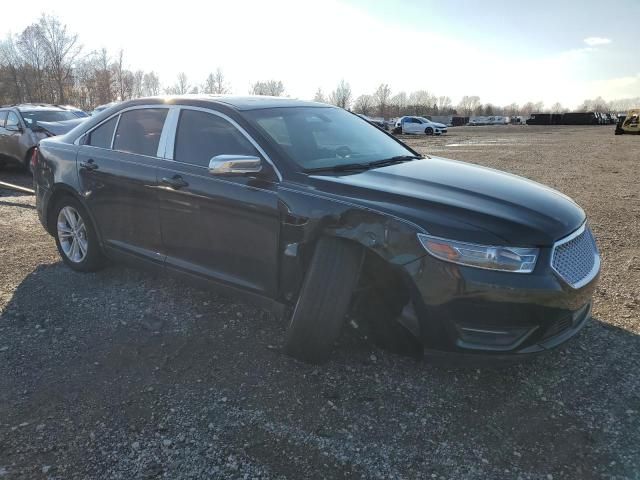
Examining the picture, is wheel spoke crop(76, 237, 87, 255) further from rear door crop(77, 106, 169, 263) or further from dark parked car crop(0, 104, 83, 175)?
dark parked car crop(0, 104, 83, 175)

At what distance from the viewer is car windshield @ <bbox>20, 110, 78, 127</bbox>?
11.3 m

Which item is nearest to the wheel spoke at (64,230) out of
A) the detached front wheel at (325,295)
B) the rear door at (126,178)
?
the rear door at (126,178)

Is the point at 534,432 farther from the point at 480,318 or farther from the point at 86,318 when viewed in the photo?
the point at 86,318

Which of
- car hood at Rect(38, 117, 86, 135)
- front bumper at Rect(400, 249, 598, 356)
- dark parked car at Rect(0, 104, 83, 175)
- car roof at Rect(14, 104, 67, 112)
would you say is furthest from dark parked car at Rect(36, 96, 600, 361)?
car roof at Rect(14, 104, 67, 112)

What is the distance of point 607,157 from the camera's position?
55.8 ft

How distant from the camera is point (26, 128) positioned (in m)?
11.1

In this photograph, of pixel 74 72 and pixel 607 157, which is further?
pixel 74 72

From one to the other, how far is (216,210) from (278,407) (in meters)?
1.43

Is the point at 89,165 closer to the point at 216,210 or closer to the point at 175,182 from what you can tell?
the point at 175,182

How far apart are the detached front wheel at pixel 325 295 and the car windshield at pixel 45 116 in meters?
10.7

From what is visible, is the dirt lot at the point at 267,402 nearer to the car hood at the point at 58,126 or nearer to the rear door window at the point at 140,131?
the rear door window at the point at 140,131

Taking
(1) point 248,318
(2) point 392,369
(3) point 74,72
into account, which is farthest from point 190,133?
(3) point 74,72

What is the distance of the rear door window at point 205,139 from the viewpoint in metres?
3.58

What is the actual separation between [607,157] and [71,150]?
17.3 meters
